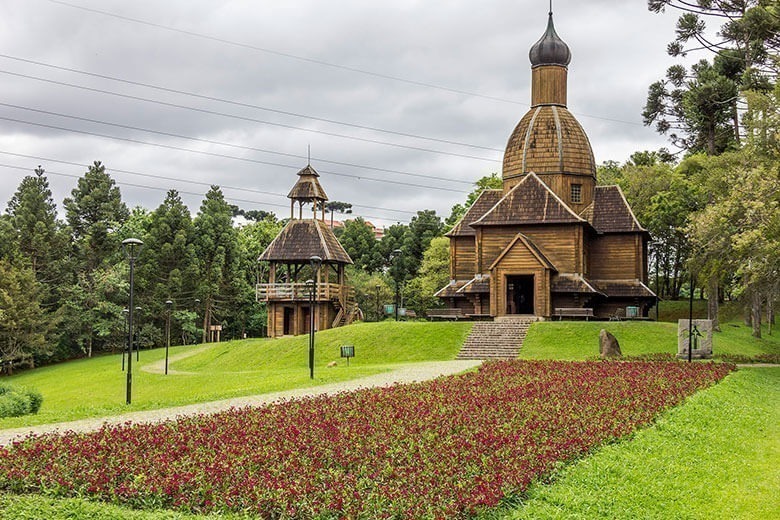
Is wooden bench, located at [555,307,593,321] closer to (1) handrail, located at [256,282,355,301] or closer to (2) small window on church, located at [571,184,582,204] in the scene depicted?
(2) small window on church, located at [571,184,582,204]

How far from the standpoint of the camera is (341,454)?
36.2 ft

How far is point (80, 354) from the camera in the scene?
60156mm

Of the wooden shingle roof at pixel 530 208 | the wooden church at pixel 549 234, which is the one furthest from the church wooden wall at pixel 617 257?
the wooden shingle roof at pixel 530 208

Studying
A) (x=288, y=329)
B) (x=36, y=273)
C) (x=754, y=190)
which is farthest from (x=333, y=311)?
(x=754, y=190)

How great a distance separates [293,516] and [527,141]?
3771cm

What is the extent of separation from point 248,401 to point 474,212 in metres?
29.2

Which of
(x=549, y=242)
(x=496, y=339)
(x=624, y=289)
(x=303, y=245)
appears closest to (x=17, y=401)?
(x=496, y=339)

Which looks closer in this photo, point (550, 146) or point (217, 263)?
point (550, 146)

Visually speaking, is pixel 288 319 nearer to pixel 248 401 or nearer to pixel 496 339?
pixel 496 339

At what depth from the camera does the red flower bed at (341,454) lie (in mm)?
9055

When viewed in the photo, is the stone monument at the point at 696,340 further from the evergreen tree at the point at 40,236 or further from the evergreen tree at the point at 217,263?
the evergreen tree at the point at 40,236

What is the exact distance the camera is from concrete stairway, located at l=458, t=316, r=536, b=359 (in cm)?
3316

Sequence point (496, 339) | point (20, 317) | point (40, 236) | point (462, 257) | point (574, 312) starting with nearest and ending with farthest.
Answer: point (496, 339) < point (574, 312) < point (462, 257) < point (20, 317) < point (40, 236)

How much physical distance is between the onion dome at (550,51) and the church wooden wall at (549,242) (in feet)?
36.5
